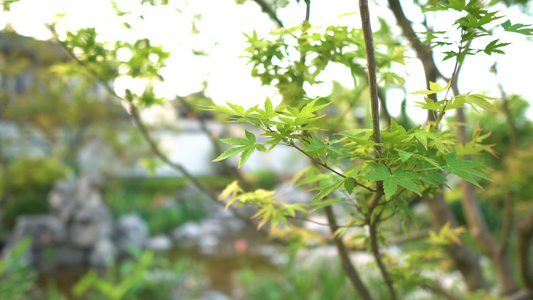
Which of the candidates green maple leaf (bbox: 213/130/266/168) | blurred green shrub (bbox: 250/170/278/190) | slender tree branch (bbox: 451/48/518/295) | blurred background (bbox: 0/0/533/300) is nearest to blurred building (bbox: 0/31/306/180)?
blurred background (bbox: 0/0/533/300)

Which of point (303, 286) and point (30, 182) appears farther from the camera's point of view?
point (30, 182)

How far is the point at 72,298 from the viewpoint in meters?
5.25

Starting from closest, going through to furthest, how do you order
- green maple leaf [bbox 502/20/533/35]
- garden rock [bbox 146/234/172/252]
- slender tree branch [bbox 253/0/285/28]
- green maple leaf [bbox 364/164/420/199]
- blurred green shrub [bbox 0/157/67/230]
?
green maple leaf [bbox 364/164/420/199] < green maple leaf [bbox 502/20/533/35] < slender tree branch [bbox 253/0/285/28] < blurred green shrub [bbox 0/157/67/230] < garden rock [bbox 146/234/172/252]

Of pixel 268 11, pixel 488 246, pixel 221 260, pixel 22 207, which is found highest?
pixel 268 11

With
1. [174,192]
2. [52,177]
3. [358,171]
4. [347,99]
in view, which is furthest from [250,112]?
[174,192]

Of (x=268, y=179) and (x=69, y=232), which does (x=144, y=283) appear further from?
(x=268, y=179)

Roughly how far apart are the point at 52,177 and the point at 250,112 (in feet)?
29.9

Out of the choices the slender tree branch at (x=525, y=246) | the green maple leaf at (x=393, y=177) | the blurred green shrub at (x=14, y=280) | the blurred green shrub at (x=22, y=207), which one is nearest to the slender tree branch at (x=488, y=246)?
the slender tree branch at (x=525, y=246)

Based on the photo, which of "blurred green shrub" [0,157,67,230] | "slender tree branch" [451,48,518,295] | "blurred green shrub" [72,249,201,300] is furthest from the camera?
Result: "blurred green shrub" [0,157,67,230]

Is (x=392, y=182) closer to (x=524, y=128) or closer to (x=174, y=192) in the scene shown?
(x=524, y=128)

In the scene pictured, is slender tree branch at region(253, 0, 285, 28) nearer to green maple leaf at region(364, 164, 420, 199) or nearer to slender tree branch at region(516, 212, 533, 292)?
green maple leaf at region(364, 164, 420, 199)

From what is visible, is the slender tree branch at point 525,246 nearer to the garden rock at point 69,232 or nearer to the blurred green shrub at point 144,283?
the blurred green shrub at point 144,283

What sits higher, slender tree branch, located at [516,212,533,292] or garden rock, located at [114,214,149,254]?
slender tree branch, located at [516,212,533,292]

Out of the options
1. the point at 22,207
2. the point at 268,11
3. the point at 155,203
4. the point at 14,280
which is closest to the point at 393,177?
the point at 268,11
